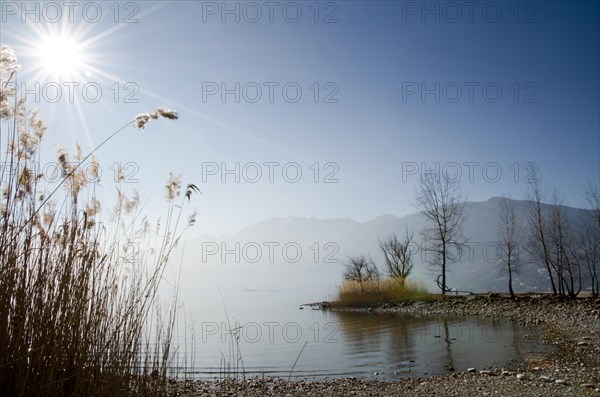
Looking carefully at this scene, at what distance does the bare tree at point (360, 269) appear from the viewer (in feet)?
111

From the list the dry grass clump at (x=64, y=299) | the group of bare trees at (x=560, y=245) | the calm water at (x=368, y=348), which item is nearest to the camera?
the dry grass clump at (x=64, y=299)

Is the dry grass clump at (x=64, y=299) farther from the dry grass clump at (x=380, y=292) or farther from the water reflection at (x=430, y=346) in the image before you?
the dry grass clump at (x=380, y=292)

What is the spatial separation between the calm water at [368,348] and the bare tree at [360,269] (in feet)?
54.2

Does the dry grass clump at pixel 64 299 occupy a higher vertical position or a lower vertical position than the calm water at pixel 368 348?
higher

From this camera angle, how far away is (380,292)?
92.2 feet

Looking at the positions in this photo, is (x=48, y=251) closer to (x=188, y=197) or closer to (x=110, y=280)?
(x=110, y=280)

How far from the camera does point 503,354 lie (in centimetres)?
963

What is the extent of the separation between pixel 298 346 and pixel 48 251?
10.2 metres

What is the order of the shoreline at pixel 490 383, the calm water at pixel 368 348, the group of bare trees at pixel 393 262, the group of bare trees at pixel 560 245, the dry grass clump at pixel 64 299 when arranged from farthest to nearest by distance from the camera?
the group of bare trees at pixel 393 262 < the group of bare trees at pixel 560 245 < the calm water at pixel 368 348 < the shoreline at pixel 490 383 < the dry grass clump at pixel 64 299

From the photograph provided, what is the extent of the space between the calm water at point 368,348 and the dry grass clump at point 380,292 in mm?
10242

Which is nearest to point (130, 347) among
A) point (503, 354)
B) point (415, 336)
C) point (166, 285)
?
point (166, 285)

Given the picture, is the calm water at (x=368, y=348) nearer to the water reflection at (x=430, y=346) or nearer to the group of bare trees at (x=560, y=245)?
the water reflection at (x=430, y=346)

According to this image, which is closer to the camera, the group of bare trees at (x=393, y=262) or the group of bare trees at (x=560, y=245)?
the group of bare trees at (x=560, y=245)

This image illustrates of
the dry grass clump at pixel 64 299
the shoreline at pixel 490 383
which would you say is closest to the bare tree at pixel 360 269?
the shoreline at pixel 490 383
